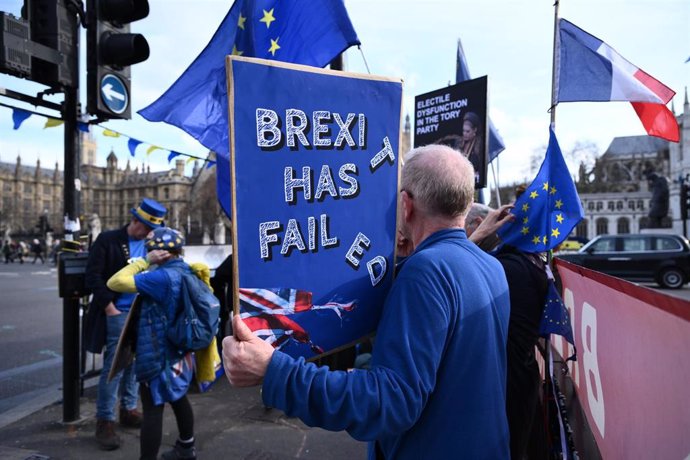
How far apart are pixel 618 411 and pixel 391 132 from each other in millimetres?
1663

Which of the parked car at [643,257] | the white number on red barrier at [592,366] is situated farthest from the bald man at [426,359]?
the parked car at [643,257]

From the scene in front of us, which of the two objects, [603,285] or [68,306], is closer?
[603,285]

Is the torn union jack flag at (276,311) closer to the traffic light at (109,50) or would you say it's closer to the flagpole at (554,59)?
the flagpole at (554,59)

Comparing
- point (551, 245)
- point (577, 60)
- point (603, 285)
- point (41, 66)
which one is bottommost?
point (603, 285)

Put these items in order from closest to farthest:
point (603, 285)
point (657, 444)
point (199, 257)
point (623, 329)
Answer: point (657, 444) < point (623, 329) < point (603, 285) < point (199, 257)

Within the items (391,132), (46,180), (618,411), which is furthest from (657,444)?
(46,180)

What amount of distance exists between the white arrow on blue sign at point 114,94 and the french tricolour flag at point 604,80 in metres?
3.91

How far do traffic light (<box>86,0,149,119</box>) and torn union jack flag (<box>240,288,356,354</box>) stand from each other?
3.95m

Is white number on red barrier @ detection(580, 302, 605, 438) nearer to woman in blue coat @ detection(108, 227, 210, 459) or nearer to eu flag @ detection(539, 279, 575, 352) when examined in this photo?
eu flag @ detection(539, 279, 575, 352)

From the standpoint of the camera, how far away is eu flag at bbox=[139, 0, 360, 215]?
2617mm

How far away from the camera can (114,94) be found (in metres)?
4.85

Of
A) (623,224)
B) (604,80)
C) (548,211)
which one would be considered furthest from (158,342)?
(623,224)

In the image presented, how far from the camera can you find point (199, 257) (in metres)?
8.50

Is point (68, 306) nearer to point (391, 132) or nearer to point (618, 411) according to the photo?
point (391, 132)
